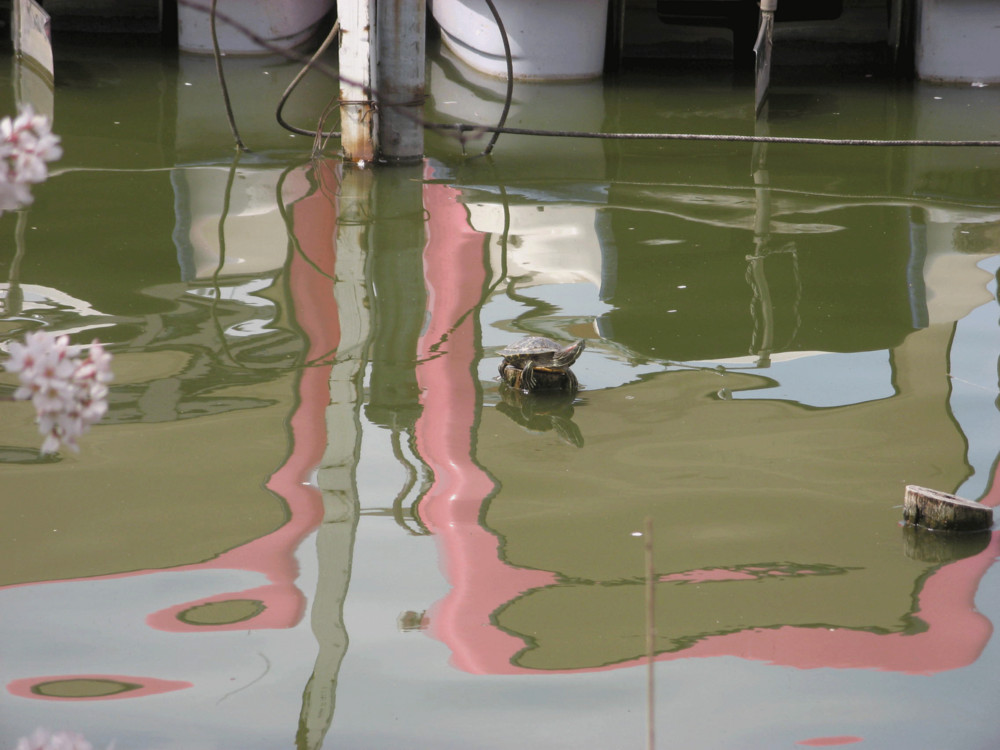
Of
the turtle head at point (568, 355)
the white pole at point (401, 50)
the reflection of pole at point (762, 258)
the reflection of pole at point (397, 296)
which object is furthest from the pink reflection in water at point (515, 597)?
the white pole at point (401, 50)

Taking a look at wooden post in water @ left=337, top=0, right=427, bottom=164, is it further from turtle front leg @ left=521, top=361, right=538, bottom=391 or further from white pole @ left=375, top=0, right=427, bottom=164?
turtle front leg @ left=521, top=361, right=538, bottom=391

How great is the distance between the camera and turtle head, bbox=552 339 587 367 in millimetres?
4199

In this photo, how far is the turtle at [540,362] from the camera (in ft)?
13.8

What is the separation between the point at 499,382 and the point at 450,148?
144 inches

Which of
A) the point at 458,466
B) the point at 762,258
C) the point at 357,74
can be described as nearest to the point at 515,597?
the point at 458,466

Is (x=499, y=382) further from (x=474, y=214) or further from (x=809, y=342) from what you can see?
(x=474, y=214)

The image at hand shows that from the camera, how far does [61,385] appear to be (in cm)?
133

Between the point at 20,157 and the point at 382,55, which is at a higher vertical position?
the point at 382,55

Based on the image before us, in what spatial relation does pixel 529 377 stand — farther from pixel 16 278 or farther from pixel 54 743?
pixel 54 743

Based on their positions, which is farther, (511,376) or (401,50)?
(401,50)

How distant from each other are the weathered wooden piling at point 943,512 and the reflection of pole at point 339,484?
5.40 ft

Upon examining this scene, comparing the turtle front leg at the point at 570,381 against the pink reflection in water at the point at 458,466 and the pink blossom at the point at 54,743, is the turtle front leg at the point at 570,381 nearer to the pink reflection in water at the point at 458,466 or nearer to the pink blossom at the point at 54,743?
the pink reflection in water at the point at 458,466

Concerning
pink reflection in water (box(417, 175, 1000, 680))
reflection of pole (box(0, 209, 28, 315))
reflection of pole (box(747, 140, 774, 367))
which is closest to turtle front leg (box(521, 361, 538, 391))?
pink reflection in water (box(417, 175, 1000, 680))

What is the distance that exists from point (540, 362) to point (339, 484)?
3.11 ft
